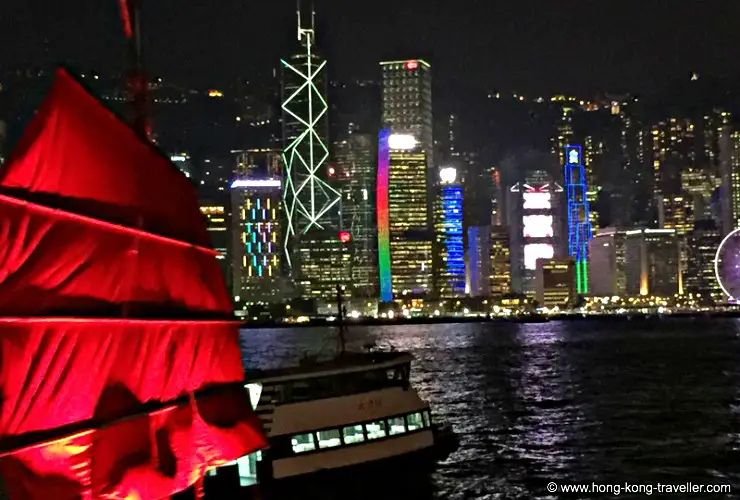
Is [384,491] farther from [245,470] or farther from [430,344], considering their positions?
[430,344]

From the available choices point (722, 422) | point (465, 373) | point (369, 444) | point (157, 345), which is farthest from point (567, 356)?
point (157, 345)

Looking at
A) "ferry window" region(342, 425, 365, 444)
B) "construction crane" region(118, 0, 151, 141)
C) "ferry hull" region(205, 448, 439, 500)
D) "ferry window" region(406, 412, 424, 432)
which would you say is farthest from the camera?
"ferry window" region(406, 412, 424, 432)

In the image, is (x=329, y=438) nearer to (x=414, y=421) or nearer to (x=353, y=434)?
(x=353, y=434)

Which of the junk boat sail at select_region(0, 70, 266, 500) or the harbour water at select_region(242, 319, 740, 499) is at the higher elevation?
the junk boat sail at select_region(0, 70, 266, 500)

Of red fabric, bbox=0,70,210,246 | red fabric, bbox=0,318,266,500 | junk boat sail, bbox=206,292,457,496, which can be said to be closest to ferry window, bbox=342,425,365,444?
junk boat sail, bbox=206,292,457,496

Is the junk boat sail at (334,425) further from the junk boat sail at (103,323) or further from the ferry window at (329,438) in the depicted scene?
the junk boat sail at (103,323)

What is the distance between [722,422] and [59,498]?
40.1 m

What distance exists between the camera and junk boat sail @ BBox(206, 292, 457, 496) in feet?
92.8

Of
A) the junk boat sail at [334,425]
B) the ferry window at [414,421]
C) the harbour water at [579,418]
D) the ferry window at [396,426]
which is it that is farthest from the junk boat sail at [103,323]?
the ferry window at [414,421]

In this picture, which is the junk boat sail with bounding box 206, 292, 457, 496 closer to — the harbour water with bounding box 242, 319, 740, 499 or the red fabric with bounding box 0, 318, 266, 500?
the harbour water with bounding box 242, 319, 740, 499

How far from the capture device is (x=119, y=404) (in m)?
14.6

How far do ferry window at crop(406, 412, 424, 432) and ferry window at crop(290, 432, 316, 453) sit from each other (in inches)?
164

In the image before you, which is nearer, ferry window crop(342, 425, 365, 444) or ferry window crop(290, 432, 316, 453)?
ferry window crop(290, 432, 316, 453)

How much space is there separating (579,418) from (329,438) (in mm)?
23602
